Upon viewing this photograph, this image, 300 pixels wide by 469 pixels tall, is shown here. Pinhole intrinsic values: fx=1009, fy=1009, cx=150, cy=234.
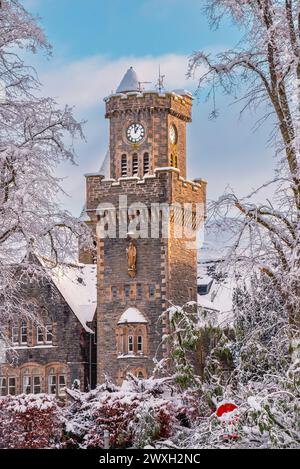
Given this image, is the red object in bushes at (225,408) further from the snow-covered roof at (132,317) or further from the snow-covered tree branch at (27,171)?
the snow-covered roof at (132,317)

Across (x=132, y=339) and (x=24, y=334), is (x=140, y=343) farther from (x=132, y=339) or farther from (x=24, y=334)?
(x=24, y=334)

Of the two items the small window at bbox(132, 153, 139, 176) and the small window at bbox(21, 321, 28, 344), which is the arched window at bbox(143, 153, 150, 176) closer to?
the small window at bbox(132, 153, 139, 176)

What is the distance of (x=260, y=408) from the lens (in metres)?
13.6

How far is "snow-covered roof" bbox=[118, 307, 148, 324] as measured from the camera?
4491 centimetres

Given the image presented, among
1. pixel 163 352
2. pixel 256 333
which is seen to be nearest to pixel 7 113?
pixel 256 333

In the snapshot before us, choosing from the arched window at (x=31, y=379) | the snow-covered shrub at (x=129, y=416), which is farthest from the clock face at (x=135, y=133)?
the snow-covered shrub at (x=129, y=416)

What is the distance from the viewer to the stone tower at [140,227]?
4509 cm

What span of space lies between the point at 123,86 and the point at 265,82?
1305 inches

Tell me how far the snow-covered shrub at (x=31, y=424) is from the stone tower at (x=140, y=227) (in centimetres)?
2374

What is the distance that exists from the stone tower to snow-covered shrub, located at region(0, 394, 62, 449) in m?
23.7

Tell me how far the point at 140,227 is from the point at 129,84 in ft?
25.0
